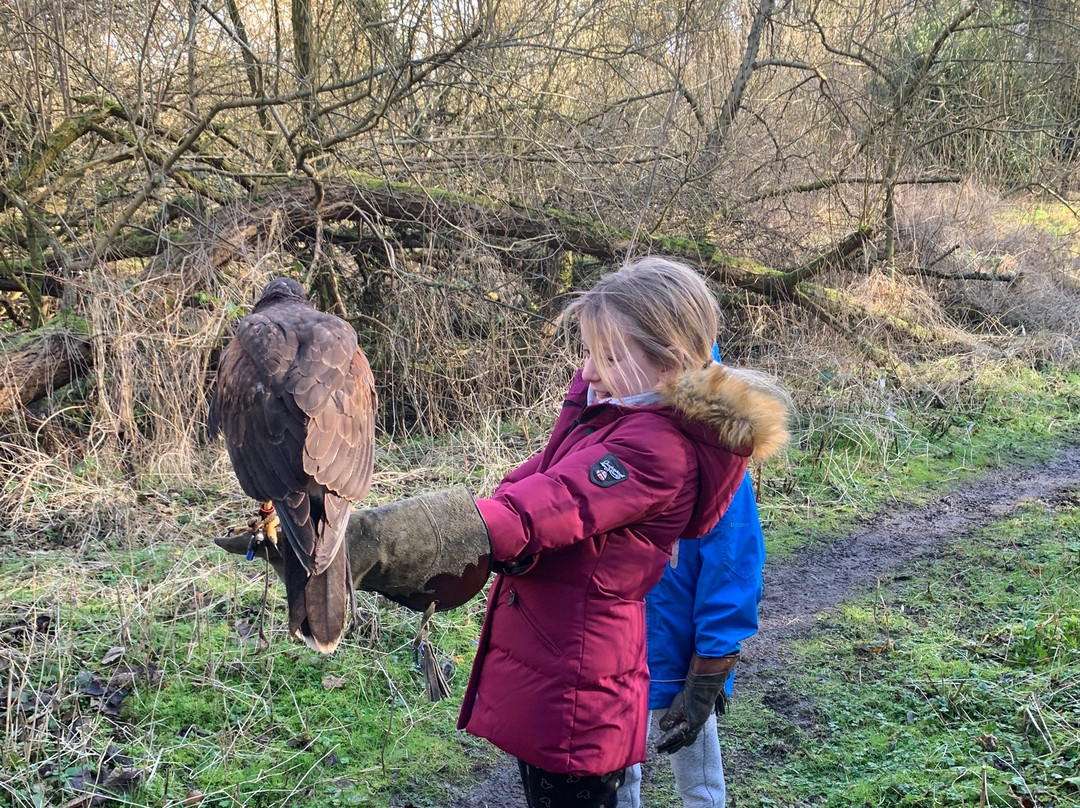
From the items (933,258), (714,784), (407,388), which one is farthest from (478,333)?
(933,258)

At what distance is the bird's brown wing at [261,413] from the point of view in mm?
2873

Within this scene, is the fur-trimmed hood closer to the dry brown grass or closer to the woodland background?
the woodland background

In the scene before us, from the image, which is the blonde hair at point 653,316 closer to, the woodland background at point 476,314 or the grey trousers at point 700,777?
the grey trousers at point 700,777

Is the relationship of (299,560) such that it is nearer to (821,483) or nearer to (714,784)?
(714,784)

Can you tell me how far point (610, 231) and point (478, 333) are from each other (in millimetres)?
1795

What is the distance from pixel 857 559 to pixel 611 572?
431 cm

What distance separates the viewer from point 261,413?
3.10 metres

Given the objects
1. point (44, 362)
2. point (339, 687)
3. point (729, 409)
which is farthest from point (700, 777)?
point (44, 362)

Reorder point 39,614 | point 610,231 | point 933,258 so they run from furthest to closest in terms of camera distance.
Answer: point 933,258, point 610,231, point 39,614

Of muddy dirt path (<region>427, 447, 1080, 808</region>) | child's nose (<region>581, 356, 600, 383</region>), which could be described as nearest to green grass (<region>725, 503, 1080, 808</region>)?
muddy dirt path (<region>427, 447, 1080, 808</region>)

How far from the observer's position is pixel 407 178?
8109 millimetres

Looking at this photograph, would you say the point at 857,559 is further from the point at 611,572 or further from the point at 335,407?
the point at 611,572

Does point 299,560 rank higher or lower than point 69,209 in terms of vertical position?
lower

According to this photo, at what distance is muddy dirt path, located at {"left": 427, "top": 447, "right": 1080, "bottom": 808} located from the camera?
4.45 m
